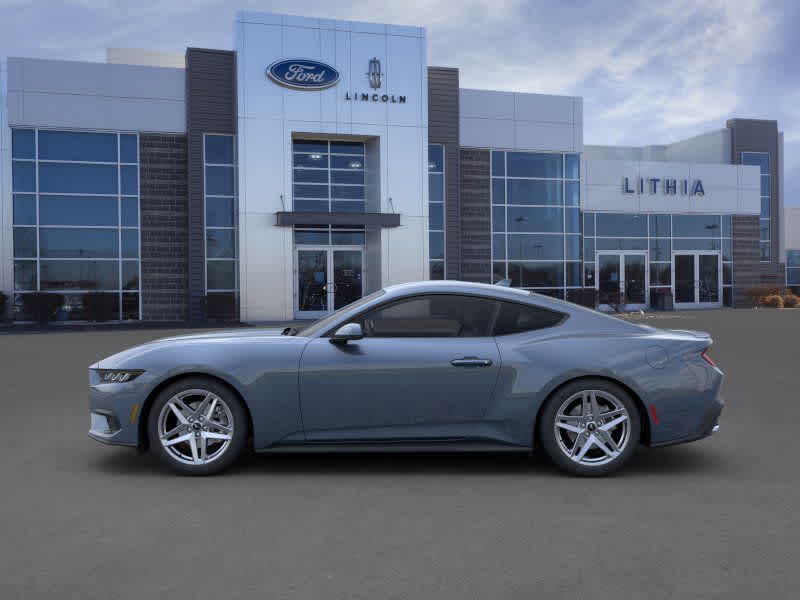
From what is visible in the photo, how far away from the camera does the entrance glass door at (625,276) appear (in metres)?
34.8

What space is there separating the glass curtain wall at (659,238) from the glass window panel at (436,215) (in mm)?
8079

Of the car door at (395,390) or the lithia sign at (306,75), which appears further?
the lithia sign at (306,75)

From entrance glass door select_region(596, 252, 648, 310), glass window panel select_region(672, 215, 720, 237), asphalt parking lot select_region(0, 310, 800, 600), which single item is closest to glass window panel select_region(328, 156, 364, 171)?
entrance glass door select_region(596, 252, 648, 310)

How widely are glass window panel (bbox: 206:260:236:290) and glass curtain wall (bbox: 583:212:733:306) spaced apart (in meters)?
15.7

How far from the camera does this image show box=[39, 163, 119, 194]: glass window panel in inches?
1017

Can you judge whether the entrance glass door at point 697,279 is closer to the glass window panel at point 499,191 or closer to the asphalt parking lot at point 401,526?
the glass window panel at point 499,191

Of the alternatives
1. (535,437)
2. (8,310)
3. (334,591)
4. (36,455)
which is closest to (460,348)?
(535,437)

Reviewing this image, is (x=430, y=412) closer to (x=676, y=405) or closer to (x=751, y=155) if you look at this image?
(x=676, y=405)

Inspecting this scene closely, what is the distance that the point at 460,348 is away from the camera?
5461 millimetres

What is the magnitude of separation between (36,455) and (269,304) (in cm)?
2062

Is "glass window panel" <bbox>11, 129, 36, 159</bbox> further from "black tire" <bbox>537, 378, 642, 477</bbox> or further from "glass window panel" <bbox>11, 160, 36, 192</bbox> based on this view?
"black tire" <bbox>537, 378, 642, 477</bbox>

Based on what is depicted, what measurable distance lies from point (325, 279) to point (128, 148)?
801 centimetres

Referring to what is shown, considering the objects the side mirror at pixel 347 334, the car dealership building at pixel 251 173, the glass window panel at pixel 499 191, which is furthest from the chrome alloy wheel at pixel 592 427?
the glass window panel at pixel 499 191

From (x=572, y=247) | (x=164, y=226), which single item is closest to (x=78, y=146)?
(x=164, y=226)
